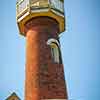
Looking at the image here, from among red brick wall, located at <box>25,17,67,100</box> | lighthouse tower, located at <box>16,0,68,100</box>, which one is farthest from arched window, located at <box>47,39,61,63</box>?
red brick wall, located at <box>25,17,67,100</box>

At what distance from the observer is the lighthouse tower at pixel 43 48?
13.6 m

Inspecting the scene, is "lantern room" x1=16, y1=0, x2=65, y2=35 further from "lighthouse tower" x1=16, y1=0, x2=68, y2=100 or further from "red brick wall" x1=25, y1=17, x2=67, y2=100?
"red brick wall" x1=25, y1=17, x2=67, y2=100

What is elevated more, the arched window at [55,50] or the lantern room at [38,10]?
the lantern room at [38,10]

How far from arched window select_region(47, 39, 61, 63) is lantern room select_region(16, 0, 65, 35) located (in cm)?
168

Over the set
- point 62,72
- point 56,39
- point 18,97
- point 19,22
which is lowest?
point 18,97

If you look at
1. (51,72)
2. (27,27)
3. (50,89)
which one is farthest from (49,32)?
(50,89)

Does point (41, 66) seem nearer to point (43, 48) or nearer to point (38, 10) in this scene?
point (43, 48)

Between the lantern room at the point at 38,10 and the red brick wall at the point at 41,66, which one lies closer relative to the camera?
the red brick wall at the point at 41,66

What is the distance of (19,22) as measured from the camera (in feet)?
52.2

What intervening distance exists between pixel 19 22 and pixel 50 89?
17.1 ft

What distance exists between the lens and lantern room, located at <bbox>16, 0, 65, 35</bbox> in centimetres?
1490

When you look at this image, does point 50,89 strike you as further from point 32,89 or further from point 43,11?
point 43,11

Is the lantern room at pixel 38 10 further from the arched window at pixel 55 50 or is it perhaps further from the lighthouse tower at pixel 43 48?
the arched window at pixel 55 50

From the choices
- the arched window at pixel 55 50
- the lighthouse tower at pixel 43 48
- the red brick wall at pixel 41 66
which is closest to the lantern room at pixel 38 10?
the lighthouse tower at pixel 43 48
